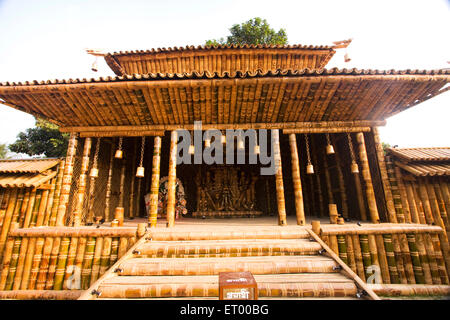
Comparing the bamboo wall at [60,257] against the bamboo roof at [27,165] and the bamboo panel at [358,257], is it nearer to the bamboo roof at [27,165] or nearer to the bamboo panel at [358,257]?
the bamboo roof at [27,165]

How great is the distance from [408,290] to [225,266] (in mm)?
4020

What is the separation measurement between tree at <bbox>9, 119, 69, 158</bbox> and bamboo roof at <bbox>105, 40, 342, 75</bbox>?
14.2 m

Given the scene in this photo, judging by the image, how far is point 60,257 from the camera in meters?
4.35

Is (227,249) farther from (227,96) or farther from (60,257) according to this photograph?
(227,96)

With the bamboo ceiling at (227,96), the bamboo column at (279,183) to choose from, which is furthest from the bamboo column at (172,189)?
the bamboo column at (279,183)

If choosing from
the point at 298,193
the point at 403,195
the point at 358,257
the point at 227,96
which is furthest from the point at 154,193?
the point at 403,195

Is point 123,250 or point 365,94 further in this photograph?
point 365,94

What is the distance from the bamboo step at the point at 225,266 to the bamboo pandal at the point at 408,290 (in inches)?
57.4

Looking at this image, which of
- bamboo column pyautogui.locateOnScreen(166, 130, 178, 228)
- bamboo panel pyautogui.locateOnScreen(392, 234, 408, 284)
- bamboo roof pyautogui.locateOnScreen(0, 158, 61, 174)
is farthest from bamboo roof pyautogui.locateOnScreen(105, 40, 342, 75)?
bamboo panel pyautogui.locateOnScreen(392, 234, 408, 284)

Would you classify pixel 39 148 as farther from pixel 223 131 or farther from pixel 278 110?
pixel 278 110

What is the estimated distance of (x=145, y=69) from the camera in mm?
9211

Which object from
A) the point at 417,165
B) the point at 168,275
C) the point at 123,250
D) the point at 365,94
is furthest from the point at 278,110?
the point at 123,250

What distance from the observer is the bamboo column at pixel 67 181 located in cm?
614
